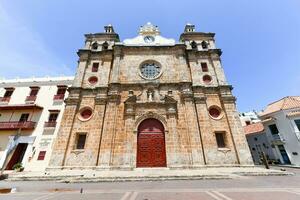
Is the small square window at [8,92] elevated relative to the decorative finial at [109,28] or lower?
lower

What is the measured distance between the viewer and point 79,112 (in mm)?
16453

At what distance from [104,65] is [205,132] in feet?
45.1

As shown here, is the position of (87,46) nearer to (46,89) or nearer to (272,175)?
(46,89)

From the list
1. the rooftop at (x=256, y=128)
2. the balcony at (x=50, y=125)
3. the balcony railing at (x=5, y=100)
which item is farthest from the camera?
the rooftop at (x=256, y=128)

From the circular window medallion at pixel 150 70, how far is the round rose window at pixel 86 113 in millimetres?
7177

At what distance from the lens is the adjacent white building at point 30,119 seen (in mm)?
15414

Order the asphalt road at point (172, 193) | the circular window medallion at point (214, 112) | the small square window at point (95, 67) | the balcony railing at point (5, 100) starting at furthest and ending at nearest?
the balcony railing at point (5, 100) → the small square window at point (95, 67) → the circular window medallion at point (214, 112) → the asphalt road at point (172, 193)

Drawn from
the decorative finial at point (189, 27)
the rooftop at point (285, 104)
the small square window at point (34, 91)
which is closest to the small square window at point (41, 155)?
the small square window at point (34, 91)

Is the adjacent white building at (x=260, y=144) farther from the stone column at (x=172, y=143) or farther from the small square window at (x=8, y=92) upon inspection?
the small square window at (x=8, y=92)

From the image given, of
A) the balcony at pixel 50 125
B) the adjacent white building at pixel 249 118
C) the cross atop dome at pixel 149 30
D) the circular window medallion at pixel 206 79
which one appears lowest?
the balcony at pixel 50 125

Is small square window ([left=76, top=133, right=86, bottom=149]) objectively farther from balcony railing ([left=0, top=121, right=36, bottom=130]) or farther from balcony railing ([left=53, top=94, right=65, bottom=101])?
balcony railing ([left=53, top=94, right=65, bottom=101])

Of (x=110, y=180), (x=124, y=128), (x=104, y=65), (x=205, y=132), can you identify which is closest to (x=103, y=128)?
(x=124, y=128)

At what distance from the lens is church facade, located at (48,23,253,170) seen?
14273 mm

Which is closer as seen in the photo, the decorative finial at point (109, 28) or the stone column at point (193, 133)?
the stone column at point (193, 133)
